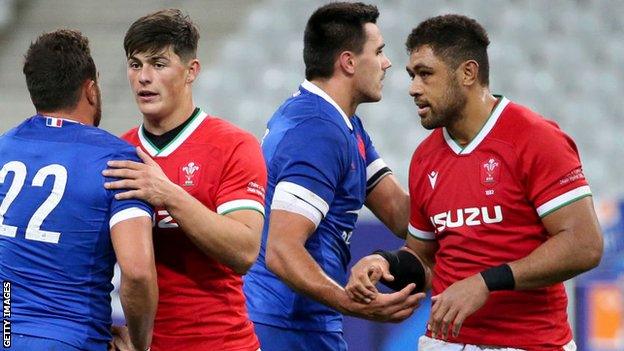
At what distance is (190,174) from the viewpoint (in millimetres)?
3791

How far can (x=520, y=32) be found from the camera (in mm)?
10586

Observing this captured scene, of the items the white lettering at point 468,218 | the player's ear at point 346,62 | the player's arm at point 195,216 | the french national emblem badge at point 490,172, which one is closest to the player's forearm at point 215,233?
the player's arm at point 195,216

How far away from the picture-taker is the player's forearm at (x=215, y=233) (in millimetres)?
3529

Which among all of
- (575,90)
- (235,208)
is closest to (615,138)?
(575,90)

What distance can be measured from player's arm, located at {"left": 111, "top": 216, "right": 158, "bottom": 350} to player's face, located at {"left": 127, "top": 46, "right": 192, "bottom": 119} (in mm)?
567

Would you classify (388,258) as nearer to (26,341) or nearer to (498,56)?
(26,341)

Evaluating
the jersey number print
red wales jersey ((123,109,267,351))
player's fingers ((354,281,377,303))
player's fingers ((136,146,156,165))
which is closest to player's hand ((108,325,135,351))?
red wales jersey ((123,109,267,351))

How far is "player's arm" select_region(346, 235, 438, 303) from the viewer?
3.98 metres

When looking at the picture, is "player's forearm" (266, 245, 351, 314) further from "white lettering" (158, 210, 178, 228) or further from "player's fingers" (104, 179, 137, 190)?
"player's fingers" (104, 179, 137, 190)

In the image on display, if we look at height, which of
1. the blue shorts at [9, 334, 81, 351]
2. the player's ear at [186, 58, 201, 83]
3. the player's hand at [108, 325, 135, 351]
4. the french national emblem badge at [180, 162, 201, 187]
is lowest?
the blue shorts at [9, 334, 81, 351]

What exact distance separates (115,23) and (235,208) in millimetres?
8606

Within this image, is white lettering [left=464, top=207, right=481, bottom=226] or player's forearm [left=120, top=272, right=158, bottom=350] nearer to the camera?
player's forearm [left=120, top=272, right=158, bottom=350]

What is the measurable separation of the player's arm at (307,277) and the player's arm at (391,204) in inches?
31.9

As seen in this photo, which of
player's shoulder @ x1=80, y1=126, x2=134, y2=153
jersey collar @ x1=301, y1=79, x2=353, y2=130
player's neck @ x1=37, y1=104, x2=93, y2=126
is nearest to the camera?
player's shoulder @ x1=80, y1=126, x2=134, y2=153
